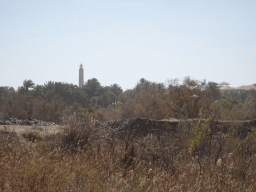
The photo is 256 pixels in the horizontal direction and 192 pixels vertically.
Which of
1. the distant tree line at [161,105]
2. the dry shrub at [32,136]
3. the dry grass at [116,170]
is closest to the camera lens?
the dry grass at [116,170]

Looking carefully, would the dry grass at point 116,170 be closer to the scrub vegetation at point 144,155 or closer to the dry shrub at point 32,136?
the scrub vegetation at point 144,155

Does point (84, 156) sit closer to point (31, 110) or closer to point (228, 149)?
point (228, 149)

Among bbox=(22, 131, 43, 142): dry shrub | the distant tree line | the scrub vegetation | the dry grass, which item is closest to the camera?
the dry grass

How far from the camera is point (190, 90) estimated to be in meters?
17.7

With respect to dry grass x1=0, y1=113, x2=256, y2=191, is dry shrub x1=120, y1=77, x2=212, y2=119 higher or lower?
higher

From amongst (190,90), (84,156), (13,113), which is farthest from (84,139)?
(13,113)

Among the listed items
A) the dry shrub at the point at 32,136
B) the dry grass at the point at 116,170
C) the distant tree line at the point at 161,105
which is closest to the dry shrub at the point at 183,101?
the distant tree line at the point at 161,105

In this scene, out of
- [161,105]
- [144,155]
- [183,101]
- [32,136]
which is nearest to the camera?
[144,155]

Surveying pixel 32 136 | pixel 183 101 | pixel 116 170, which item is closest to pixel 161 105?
pixel 183 101

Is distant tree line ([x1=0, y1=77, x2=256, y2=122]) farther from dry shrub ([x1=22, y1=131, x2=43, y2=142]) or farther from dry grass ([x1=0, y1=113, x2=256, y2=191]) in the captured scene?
dry shrub ([x1=22, y1=131, x2=43, y2=142])

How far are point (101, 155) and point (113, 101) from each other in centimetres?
3901

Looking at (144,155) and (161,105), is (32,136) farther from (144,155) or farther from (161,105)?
(161,105)

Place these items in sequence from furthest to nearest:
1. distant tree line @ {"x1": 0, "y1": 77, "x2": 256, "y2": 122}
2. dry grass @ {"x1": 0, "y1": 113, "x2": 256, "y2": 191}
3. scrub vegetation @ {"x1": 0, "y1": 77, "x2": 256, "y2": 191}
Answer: distant tree line @ {"x1": 0, "y1": 77, "x2": 256, "y2": 122} → scrub vegetation @ {"x1": 0, "y1": 77, "x2": 256, "y2": 191} → dry grass @ {"x1": 0, "y1": 113, "x2": 256, "y2": 191}

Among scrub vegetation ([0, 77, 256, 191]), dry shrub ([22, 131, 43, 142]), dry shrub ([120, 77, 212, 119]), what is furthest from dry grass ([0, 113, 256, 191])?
dry shrub ([120, 77, 212, 119])
